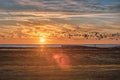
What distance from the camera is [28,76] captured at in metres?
24.2

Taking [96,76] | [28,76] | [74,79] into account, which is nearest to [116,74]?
[96,76]

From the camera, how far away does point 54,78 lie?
23438 millimetres

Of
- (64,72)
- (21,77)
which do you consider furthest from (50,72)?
(21,77)

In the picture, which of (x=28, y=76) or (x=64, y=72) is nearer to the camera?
(x=28, y=76)

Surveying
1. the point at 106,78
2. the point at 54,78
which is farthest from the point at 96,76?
the point at 54,78

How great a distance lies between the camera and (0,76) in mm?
24172

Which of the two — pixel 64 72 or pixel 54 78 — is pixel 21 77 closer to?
pixel 54 78

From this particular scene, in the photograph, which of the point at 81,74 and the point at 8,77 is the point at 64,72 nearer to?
the point at 81,74

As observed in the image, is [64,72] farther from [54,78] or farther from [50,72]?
[54,78]

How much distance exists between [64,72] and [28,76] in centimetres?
292

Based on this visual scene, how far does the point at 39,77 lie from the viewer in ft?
78.5

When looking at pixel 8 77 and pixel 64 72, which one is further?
pixel 64 72

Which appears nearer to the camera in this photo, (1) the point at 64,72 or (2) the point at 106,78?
(2) the point at 106,78

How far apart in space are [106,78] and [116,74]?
1969 millimetres
